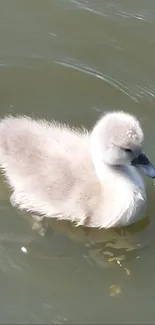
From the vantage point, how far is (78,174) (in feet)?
14.3

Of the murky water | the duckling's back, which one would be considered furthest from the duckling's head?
the murky water

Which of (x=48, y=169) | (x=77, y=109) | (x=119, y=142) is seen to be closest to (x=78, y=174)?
(x=48, y=169)

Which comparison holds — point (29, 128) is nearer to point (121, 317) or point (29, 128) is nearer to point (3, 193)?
point (3, 193)

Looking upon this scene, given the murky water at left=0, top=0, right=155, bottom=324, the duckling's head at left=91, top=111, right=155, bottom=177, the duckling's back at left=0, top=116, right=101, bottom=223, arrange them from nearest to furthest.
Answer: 1. the duckling's head at left=91, top=111, right=155, bottom=177
2. the murky water at left=0, top=0, right=155, bottom=324
3. the duckling's back at left=0, top=116, right=101, bottom=223

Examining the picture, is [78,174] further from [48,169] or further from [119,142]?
[119,142]

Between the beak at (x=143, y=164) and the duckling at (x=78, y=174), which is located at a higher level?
the beak at (x=143, y=164)

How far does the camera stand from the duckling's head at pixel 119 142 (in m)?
4.14

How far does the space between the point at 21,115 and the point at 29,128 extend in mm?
574

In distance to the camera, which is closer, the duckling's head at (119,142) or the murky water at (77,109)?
the duckling's head at (119,142)

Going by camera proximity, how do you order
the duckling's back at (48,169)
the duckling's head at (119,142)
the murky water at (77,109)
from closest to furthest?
the duckling's head at (119,142) < the murky water at (77,109) < the duckling's back at (48,169)

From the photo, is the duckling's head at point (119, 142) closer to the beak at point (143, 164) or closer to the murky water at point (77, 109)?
the beak at point (143, 164)

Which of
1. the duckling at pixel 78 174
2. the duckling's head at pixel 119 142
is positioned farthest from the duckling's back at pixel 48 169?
the duckling's head at pixel 119 142

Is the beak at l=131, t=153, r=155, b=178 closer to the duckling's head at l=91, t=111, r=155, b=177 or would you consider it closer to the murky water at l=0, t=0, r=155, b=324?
the duckling's head at l=91, t=111, r=155, b=177

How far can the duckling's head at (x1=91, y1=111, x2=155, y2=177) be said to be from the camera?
13.6ft
